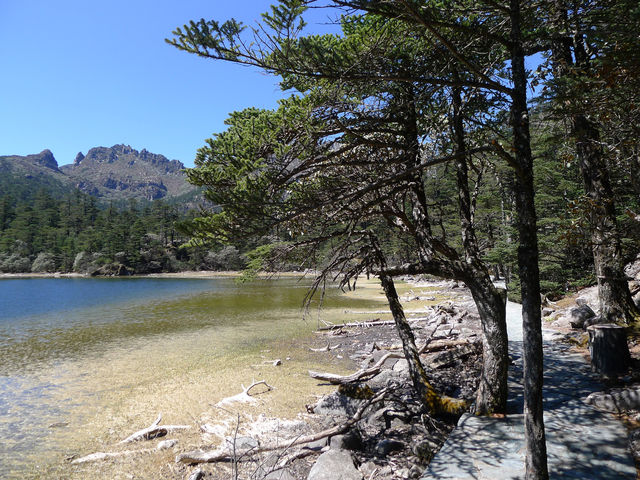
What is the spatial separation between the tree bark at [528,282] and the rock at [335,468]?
2602 millimetres

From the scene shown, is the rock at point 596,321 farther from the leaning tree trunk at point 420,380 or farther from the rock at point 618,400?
the leaning tree trunk at point 420,380

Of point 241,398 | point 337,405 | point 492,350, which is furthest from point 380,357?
point 492,350

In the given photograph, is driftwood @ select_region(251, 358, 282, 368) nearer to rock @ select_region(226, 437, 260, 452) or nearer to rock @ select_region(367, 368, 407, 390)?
rock @ select_region(367, 368, 407, 390)

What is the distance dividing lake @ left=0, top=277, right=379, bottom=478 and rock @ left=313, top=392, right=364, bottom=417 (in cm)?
80

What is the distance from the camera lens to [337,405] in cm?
771

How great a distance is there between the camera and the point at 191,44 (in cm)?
396

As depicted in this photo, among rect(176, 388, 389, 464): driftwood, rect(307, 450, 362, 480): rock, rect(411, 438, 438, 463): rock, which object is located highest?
rect(411, 438, 438, 463): rock

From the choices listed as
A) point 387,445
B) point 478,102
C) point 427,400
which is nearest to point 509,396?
point 427,400

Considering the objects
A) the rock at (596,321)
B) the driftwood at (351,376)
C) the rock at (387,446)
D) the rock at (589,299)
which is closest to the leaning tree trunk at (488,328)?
the rock at (387,446)

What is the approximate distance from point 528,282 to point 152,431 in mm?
7530

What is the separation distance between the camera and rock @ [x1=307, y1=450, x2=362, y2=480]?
4.88 meters

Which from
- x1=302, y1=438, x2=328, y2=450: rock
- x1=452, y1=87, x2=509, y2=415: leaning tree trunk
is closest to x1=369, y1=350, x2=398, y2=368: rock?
x1=302, y1=438, x2=328, y2=450: rock

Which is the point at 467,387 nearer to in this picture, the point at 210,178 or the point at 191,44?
the point at 210,178

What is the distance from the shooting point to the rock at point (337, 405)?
7.49 m
